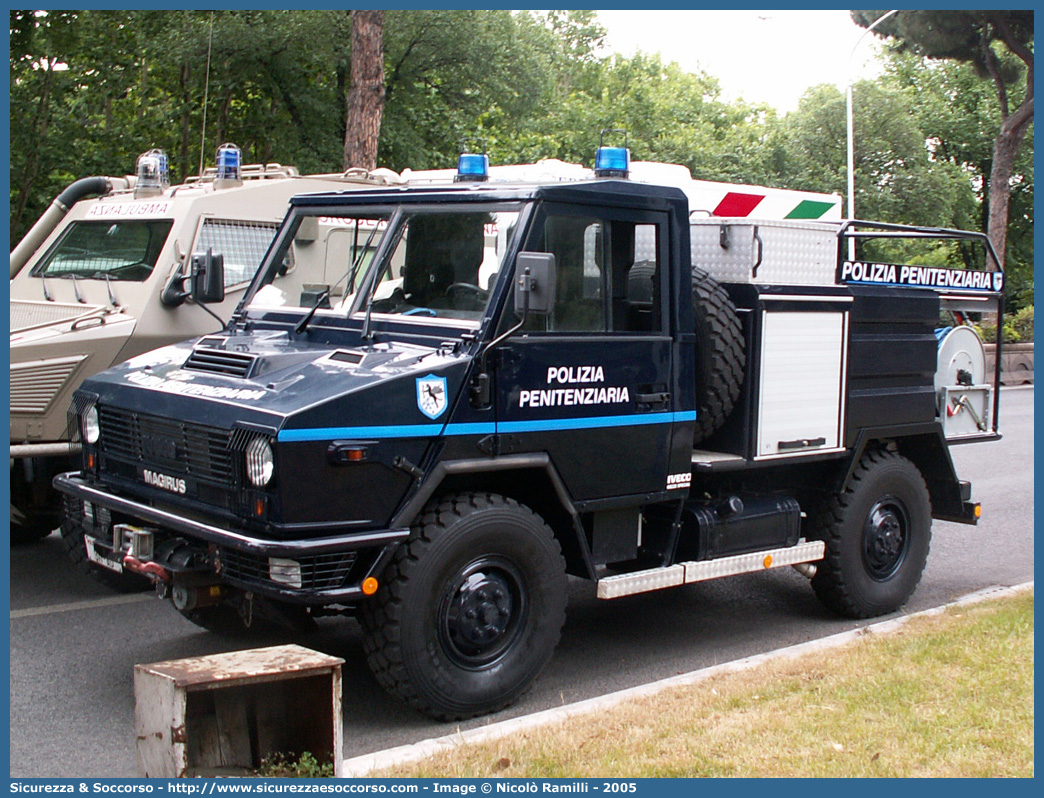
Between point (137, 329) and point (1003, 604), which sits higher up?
point (137, 329)

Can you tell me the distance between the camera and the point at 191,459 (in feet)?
17.3

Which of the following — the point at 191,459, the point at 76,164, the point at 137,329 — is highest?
the point at 76,164

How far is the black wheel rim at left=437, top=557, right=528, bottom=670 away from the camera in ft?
17.5

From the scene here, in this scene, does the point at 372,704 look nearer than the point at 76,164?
Yes

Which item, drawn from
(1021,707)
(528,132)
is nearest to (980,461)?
(1021,707)

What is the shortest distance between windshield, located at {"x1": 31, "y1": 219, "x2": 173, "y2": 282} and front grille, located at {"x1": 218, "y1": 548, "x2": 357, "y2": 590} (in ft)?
12.6

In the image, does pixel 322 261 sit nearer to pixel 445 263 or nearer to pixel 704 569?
pixel 445 263

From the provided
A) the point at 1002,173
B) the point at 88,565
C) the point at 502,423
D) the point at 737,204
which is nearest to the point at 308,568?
the point at 502,423

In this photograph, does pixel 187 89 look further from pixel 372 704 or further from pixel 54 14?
pixel 372 704

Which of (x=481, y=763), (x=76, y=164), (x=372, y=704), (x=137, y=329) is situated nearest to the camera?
(x=481, y=763)

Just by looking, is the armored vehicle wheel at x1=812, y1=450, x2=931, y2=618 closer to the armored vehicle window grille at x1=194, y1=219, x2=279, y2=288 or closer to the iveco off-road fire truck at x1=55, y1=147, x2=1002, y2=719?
the iveco off-road fire truck at x1=55, y1=147, x2=1002, y2=719

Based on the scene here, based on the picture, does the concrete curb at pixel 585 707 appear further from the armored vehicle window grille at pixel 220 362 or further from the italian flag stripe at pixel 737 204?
the italian flag stripe at pixel 737 204

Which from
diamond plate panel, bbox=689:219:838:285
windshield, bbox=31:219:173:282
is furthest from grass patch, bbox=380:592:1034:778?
windshield, bbox=31:219:173:282

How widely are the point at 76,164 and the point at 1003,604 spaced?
1534cm
